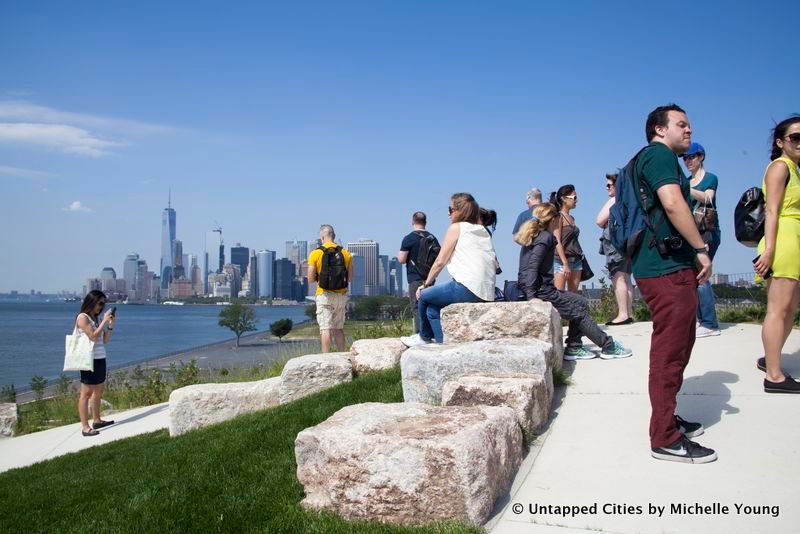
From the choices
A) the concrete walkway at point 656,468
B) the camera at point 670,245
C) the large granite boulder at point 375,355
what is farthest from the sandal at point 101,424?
the camera at point 670,245

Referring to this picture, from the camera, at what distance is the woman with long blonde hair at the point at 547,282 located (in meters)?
6.35

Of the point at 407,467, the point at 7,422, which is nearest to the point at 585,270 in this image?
the point at 407,467

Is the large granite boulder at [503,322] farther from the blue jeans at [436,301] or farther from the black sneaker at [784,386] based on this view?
the black sneaker at [784,386]

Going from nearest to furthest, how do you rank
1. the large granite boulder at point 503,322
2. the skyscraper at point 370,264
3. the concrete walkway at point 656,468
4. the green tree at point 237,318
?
the concrete walkway at point 656,468, the large granite boulder at point 503,322, the green tree at point 237,318, the skyscraper at point 370,264

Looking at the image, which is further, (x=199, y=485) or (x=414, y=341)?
(x=414, y=341)

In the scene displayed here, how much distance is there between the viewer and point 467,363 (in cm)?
500

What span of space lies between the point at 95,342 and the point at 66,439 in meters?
1.58

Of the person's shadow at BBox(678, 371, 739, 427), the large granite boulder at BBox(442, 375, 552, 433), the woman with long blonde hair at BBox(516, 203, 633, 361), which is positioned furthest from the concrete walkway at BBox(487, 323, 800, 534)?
the woman with long blonde hair at BBox(516, 203, 633, 361)

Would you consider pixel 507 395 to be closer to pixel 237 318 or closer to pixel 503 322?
pixel 503 322

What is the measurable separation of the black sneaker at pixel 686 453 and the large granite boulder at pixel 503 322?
82.3 inches

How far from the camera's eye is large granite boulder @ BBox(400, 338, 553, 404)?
16.0 feet

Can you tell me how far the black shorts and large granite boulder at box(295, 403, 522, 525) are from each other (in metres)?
6.63

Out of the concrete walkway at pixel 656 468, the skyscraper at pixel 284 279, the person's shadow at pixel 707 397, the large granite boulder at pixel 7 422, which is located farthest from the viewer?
the skyscraper at pixel 284 279

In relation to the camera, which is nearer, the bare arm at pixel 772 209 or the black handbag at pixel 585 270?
the bare arm at pixel 772 209
